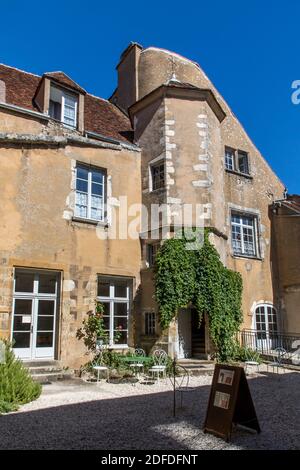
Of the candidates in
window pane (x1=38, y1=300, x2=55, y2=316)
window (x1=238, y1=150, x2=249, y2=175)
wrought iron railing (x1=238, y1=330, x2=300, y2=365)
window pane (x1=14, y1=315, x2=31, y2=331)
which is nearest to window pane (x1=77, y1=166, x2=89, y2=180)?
window pane (x1=38, y1=300, x2=55, y2=316)

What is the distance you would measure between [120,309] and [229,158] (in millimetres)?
7883

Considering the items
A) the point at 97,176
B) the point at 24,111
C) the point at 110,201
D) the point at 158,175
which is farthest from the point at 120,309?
the point at 24,111

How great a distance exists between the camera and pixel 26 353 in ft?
32.1

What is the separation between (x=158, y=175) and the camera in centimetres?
1288

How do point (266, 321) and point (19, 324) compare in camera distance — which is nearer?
point (19, 324)

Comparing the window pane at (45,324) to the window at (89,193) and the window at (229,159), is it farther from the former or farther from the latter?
the window at (229,159)

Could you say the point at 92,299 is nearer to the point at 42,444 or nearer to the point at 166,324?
the point at 166,324

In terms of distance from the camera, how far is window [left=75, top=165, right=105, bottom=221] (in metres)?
11.6

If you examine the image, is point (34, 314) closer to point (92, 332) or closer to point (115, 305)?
point (92, 332)

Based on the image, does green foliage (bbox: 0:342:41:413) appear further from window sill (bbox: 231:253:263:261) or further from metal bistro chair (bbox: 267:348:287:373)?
window sill (bbox: 231:253:263:261)

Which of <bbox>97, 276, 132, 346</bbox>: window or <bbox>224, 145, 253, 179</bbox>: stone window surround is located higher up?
<bbox>224, 145, 253, 179</bbox>: stone window surround

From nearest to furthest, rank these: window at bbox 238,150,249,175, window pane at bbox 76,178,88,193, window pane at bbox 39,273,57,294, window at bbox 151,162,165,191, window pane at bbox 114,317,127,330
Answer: window pane at bbox 39,273,57,294
window pane at bbox 114,317,127,330
window pane at bbox 76,178,88,193
window at bbox 151,162,165,191
window at bbox 238,150,249,175

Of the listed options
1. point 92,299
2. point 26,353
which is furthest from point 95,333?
point 26,353

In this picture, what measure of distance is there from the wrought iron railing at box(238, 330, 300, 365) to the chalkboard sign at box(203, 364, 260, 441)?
8135 mm
